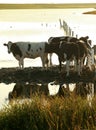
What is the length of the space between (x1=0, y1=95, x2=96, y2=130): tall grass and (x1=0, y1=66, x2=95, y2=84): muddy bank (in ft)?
21.1

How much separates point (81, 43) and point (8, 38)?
12681 millimetres

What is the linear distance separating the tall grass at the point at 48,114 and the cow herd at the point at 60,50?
7391 mm

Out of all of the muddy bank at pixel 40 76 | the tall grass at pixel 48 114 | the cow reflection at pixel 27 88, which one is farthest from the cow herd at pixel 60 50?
the tall grass at pixel 48 114

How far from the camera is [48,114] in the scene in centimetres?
898

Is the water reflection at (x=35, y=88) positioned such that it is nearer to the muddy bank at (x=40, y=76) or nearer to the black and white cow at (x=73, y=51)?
the muddy bank at (x=40, y=76)

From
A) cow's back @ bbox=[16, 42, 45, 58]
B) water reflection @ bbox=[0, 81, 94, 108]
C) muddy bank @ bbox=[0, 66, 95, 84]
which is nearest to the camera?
water reflection @ bbox=[0, 81, 94, 108]

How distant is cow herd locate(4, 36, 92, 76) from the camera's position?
17.1m

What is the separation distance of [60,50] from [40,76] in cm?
115

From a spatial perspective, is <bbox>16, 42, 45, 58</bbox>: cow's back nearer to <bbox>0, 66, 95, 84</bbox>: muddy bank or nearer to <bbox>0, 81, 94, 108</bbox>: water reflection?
<bbox>0, 66, 95, 84</bbox>: muddy bank

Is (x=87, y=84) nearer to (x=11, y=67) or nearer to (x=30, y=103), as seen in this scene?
(x=11, y=67)

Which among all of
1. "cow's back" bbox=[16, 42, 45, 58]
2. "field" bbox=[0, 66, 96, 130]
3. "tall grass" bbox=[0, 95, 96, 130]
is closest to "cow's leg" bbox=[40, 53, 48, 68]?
"cow's back" bbox=[16, 42, 45, 58]

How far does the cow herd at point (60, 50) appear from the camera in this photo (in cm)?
1708

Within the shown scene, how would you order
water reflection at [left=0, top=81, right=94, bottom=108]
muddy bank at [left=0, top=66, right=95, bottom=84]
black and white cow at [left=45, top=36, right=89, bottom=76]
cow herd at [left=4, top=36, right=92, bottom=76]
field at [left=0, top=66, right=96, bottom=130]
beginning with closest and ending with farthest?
field at [left=0, top=66, right=96, bottom=130]
water reflection at [left=0, top=81, right=94, bottom=108]
muddy bank at [left=0, top=66, right=95, bottom=84]
black and white cow at [left=45, top=36, right=89, bottom=76]
cow herd at [left=4, top=36, right=92, bottom=76]

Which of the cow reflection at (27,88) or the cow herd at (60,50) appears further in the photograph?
the cow herd at (60,50)
